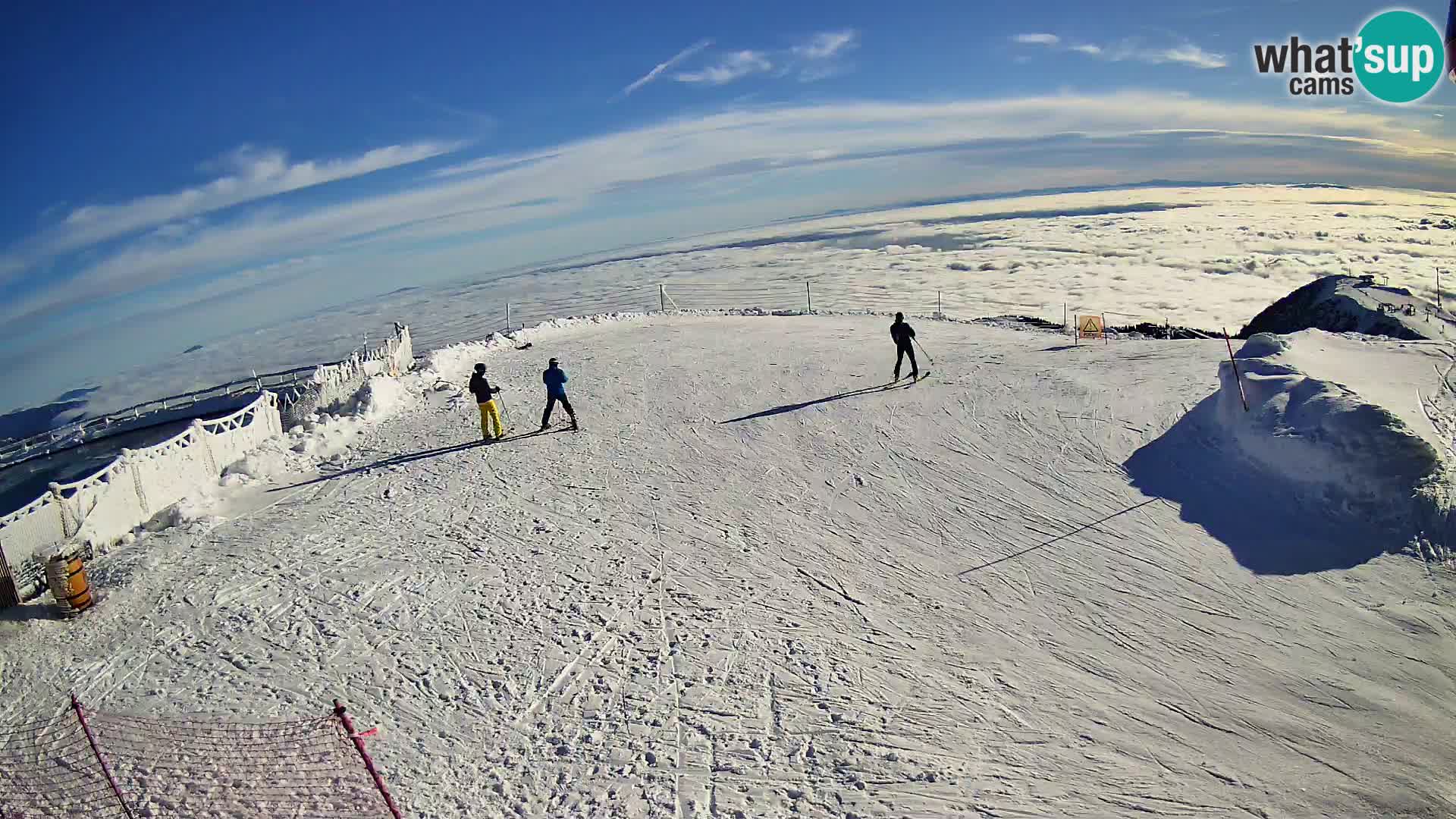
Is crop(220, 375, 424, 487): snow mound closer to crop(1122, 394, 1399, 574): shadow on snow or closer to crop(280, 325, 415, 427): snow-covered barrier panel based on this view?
crop(280, 325, 415, 427): snow-covered barrier panel

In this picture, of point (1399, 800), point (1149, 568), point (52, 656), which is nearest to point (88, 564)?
point (52, 656)

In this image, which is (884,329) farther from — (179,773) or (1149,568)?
(179,773)

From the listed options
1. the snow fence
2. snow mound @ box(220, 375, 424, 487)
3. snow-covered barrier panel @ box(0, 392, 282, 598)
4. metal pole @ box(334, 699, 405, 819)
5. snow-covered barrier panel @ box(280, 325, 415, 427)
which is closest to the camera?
metal pole @ box(334, 699, 405, 819)

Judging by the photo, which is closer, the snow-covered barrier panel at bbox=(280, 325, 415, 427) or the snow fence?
the snow fence

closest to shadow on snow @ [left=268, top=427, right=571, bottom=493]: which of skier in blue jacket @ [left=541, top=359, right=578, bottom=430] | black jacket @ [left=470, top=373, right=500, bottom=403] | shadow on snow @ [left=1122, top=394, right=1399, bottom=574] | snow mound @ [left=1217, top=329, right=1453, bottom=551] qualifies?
skier in blue jacket @ [left=541, top=359, right=578, bottom=430]

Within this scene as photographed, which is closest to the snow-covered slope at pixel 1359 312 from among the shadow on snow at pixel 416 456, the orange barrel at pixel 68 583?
the shadow on snow at pixel 416 456

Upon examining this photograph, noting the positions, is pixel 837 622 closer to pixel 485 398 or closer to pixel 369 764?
pixel 369 764

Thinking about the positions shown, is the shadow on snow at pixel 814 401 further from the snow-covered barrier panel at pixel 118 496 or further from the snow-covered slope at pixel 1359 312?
the snow-covered slope at pixel 1359 312
